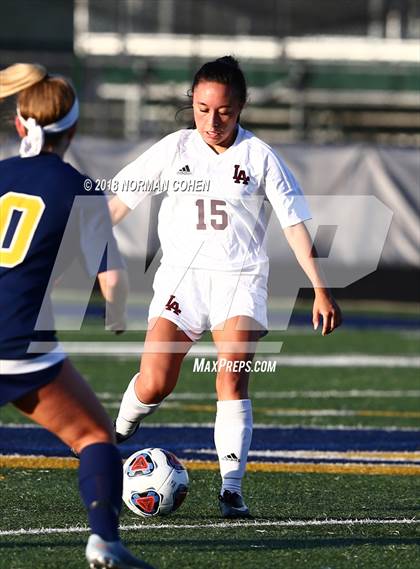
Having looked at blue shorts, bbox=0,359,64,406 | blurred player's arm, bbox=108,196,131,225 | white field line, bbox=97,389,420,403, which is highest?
blue shorts, bbox=0,359,64,406

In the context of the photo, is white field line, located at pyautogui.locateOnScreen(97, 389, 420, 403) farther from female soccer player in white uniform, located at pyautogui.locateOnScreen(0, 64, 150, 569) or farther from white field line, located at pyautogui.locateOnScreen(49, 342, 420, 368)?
female soccer player in white uniform, located at pyautogui.locateOnScreen(0, 64, 150, 569)

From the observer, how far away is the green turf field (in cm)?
474

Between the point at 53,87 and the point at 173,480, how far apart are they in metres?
2.06

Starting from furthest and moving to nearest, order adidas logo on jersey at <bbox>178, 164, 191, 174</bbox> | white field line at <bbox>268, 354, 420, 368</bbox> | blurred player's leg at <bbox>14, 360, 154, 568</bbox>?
white field line at <bbox>268, 354, 420, 368</bbox>
adidas logo on jersey at <bbox>178, 164, 191, 174</bbox>
blurred player's leg at <bbox>14, 360, 154, 568</bbox>

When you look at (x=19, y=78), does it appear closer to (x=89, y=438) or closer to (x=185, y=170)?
(x=89, y=438)

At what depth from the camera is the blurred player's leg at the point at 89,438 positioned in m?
→ 4.08

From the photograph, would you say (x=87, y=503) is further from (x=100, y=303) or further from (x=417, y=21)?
(x=417, y=21)

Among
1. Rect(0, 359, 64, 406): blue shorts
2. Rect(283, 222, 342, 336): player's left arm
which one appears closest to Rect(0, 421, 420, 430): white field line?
Rect(283, 222, 342, 336): player's left arm

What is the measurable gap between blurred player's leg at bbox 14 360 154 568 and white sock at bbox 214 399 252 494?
58.1 inches

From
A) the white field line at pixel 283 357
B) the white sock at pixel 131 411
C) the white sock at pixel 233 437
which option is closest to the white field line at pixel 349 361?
the white field line at pixel 283 357

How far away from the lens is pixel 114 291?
14.5 feet

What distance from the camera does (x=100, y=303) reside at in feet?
57.0

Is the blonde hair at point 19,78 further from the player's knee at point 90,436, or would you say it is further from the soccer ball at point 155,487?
the soccer ball at point 155,487

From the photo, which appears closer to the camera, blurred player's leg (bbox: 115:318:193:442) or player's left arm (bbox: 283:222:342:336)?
player's left arm (bbox: 283:222:342:336)
